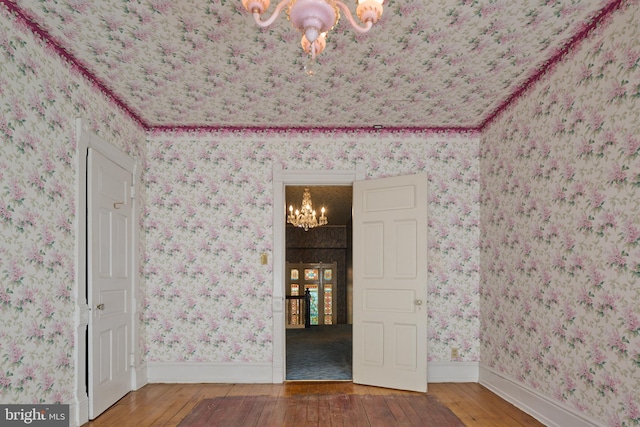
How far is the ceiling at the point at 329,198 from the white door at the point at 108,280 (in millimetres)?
3742

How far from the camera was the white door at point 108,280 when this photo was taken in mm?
3729

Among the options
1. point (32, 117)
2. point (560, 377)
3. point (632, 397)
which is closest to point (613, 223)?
point (632, 397)

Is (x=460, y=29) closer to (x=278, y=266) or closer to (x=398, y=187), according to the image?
(x=398, y=187)

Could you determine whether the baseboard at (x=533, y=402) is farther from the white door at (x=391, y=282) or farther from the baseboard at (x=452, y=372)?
the white door at (x=391, y=282)

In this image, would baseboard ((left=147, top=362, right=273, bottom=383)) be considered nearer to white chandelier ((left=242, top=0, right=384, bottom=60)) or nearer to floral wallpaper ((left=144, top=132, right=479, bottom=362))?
floral wallpaper ((left=144, top=132, right=479, bottom=362))

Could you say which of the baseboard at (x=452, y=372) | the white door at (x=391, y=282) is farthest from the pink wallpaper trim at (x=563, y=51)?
the baseboard at (x=452, y=372)

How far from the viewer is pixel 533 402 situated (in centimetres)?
379

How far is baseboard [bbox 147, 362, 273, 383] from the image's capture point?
4.96 metres

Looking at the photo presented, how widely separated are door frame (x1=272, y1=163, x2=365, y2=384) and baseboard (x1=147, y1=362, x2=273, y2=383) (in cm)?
16

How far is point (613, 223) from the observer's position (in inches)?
111

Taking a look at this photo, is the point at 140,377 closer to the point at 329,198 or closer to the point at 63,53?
the point at 63,53

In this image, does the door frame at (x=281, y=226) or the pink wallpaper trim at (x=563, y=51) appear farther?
the door frame at (x=281, y=226)

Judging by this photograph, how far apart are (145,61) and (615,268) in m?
3.53

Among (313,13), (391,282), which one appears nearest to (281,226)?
(391,282)
